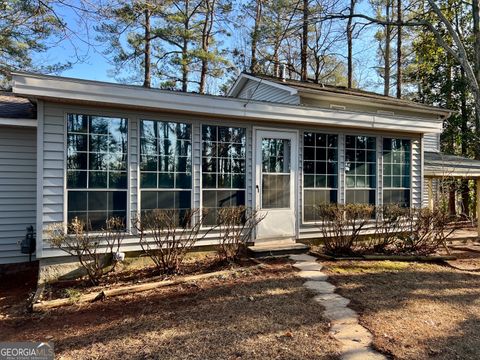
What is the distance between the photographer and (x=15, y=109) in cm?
737

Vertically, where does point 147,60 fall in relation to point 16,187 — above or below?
above

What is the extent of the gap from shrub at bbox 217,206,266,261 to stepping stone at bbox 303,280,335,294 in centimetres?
156

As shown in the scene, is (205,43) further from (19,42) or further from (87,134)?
(87,134)

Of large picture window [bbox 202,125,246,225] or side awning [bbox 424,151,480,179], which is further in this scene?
side awning [bbox 424,151,480,179]

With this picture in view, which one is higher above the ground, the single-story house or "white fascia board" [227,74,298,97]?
"white fascia board" [227,74,298,97]

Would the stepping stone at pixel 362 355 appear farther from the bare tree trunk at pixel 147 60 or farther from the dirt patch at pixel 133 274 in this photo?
the bare tree trunk at pixel 147 60

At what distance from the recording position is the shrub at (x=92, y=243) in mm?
5223

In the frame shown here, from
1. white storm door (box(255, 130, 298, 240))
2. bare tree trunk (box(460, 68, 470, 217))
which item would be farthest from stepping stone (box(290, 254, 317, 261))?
bare tree trunk (box(460, 68, 470, 217))

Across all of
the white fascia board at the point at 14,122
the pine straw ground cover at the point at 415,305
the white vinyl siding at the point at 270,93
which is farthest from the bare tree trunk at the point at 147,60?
the pine straw ground cover at the point at 415,305

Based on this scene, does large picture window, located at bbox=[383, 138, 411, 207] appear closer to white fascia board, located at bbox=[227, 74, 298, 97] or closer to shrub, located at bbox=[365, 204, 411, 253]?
shrub, located at bbox=[365, 204, 411, 253]

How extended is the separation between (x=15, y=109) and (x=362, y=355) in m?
7.77

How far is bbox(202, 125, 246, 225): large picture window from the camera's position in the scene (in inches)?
260

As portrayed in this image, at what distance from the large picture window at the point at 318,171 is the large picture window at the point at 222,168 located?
1511 millimetres

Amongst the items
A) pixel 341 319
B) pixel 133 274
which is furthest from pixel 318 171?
pixel 133 274
